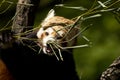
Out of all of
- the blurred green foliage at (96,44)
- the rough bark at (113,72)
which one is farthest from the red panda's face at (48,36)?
the blurred green foliage at (96,44)

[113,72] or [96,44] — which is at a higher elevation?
[113,72]

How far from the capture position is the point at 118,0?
1.79 metres

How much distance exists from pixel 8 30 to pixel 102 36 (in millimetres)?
3839

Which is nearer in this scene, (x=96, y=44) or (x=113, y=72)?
(x=113, y=72)

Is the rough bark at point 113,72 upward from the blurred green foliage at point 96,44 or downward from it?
upward

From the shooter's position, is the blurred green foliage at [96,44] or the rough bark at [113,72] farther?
the blurred green foliage at [96,44]

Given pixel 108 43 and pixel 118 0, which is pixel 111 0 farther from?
pixel 108 43

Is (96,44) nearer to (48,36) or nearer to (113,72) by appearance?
(48,36)

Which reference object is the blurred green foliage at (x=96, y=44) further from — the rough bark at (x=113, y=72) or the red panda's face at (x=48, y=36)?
the rough bark at (x=113, y=72)

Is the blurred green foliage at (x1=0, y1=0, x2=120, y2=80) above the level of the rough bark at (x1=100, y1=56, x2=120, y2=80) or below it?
below

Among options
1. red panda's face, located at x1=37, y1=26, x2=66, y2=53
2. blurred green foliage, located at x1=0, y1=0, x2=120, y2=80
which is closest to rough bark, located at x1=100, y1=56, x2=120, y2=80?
red panda's face, located at x1=37, y1=26, x2=66, y2=53

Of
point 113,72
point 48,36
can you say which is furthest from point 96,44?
point 113,72

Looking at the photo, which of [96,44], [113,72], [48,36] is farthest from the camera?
[96,44]

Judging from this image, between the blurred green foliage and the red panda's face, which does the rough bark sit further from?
the blurred green foliage
